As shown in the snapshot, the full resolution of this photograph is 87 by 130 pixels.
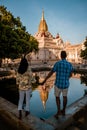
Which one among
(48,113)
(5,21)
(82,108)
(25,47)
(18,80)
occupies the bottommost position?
(48,113)

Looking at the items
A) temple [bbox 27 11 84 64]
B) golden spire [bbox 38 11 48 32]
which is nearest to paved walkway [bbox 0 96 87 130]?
temple [bbox 27 11 84 64]

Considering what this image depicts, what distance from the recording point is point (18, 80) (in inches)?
212

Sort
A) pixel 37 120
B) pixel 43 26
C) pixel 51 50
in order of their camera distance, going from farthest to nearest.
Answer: pixel 43 26, pixel 51 50, pixel 37 120

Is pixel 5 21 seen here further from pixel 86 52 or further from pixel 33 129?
pixel 33 129

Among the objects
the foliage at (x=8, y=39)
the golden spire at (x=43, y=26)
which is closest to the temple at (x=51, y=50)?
the golden spire at (x=43, y=26)

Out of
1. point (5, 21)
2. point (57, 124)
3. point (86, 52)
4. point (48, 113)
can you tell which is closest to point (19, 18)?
point (5, 21)

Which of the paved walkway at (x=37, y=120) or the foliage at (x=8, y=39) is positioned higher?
the foliage at (x=8, y=39)

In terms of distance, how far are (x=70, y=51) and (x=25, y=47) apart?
4653 cm

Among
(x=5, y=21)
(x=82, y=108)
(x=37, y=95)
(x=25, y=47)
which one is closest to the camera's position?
(x=82, y=108)

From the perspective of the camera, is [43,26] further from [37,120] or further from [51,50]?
[37,120]

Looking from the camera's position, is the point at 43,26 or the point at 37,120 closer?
the point at 37,120

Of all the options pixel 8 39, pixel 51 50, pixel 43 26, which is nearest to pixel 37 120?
pixel 8 39

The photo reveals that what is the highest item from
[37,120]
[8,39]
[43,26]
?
[43,26]

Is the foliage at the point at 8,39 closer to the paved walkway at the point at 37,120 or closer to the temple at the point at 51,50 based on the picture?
the paved walkway at the point at 37,120
